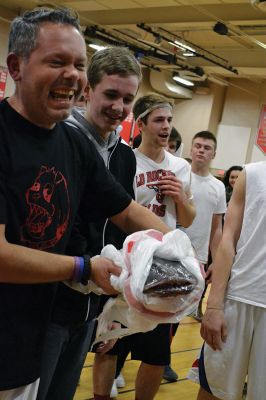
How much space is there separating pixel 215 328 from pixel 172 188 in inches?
35.6

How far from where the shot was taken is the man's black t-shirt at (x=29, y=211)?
1.40 metres

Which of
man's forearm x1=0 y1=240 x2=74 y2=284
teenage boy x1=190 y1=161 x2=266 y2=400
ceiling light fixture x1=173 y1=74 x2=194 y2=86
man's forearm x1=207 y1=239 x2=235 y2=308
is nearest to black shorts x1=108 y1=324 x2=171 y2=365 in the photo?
teenage boy x1=190 y1=161 x2=266 y2=400

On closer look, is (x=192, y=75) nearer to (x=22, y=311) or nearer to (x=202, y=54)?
(x=202, y=54)

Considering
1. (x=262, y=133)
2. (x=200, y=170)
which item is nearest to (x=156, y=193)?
(x=200, y=170)

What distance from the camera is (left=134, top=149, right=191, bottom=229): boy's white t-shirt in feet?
9.98

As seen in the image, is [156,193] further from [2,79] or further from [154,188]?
[2,79]

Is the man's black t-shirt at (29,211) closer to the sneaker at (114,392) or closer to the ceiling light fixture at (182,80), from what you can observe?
the sneaker at (114,392)

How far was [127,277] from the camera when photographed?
4.71 ft

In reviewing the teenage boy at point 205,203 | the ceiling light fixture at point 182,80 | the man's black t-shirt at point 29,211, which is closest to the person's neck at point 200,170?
the teenage boy at point 205,203

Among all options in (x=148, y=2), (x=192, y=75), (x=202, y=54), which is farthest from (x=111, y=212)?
(x=192, y=75)

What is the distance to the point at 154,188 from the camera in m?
3.04

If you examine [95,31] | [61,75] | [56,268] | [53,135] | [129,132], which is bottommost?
→ [56,268]

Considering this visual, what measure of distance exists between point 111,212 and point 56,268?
464 millimetres

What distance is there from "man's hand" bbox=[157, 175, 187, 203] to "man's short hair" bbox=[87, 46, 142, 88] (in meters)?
0.88
